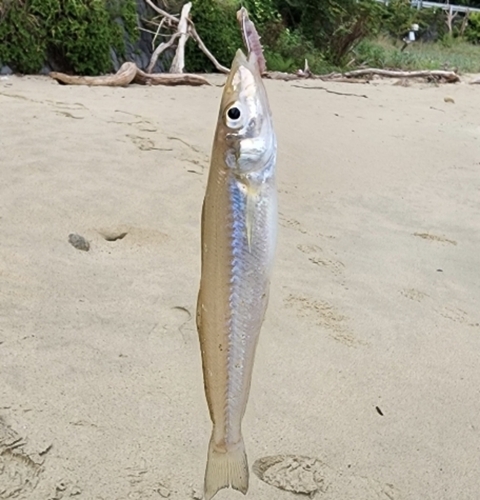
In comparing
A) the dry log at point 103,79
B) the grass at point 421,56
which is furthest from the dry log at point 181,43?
the grass at point 421,56

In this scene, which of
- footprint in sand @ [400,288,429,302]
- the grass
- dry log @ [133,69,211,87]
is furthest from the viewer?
the grass

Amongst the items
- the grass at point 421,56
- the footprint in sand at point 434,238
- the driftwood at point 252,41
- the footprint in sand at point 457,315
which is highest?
the driftwood at point 252,41

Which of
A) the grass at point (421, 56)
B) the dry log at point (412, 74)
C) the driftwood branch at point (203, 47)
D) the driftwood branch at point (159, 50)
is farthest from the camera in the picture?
the grass at point (421, 56)

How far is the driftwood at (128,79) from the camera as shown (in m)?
7.69

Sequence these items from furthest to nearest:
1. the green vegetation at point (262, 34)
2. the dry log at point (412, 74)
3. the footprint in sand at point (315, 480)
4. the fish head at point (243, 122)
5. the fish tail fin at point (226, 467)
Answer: the dry log at point (412, 74) < the green vegetation at point (262, 34) < the footprint in sand at point (315, 480) < the fish tail fin at point (226, 467) < the fish head at point (243, 122)

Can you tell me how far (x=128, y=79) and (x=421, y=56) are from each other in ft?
39.1

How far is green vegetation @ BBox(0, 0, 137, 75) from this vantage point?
26.4 ft

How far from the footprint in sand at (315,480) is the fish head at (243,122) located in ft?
4.17

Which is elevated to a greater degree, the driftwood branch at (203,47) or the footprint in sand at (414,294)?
the driftwood branch at (203,47)

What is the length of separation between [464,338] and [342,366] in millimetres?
744

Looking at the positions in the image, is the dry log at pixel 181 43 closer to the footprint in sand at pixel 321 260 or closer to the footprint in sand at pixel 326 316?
the footprint in sand at pixel 321 260

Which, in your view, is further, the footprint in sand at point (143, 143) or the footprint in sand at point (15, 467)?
the footprint in sand at point (143, 143)

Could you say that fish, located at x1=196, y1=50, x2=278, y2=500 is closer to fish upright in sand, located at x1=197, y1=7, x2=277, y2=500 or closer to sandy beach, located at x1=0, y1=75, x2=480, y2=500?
fish upright in sand, located at x1=197, y1=7, x2=277, y2=500

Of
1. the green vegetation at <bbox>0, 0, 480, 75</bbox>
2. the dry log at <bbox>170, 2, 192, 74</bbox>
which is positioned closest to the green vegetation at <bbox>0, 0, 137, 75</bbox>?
the green vegetation at <bbox>0, 0, 480, 75</bbox>
